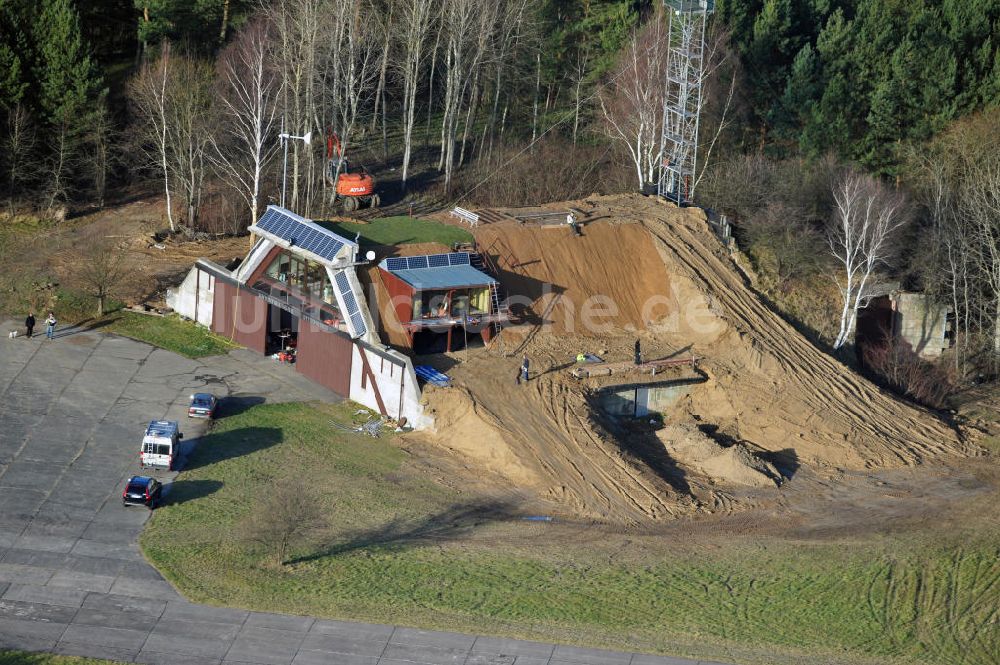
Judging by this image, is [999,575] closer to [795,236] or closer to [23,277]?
[795,236]

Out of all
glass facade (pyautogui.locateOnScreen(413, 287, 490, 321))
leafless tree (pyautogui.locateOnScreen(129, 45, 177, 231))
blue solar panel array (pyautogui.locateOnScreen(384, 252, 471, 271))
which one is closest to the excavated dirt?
glass facade (pyautogui.locateOnScreen(413, 287, 490, 321))

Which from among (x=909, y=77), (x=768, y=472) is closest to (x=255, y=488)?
(x=768, y=472)

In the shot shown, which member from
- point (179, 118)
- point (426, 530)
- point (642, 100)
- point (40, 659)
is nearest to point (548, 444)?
point (426, 530)

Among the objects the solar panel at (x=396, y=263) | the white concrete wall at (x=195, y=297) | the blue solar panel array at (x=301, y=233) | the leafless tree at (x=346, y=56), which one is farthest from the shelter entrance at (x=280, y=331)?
Answer: the leafless tree at (x=346, y=56)

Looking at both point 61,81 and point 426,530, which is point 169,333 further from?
point 426,530

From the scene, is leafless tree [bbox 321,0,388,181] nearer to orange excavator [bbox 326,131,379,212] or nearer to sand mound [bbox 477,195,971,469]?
orange excavator [bbox 326,131,379,212]

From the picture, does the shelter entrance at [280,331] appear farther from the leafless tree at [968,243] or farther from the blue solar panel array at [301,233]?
the leafless tree at [968,243]

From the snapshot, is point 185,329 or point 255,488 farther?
point 185,329
